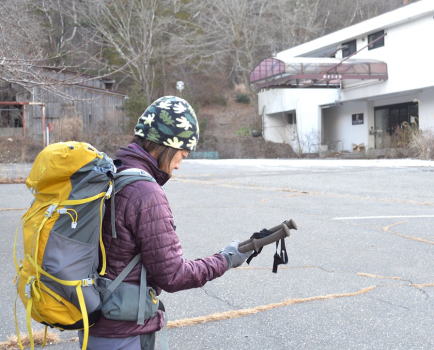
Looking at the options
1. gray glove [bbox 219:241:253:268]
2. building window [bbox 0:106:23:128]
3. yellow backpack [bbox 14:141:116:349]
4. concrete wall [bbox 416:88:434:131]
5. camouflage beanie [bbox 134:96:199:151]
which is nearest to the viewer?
yellow backpack [bbox 14:141:116:349]

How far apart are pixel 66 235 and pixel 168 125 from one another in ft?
2.02

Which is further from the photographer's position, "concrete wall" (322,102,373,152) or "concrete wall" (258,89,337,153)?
"concrete wall" (258,89,337,153)

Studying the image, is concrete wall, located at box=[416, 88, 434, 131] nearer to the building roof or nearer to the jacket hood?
the building roof

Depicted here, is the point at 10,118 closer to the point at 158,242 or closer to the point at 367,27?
the point at 367,27

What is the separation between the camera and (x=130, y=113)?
37.2 meters

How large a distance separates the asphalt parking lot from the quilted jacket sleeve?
5.74 ft

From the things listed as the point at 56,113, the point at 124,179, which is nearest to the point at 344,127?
the point at 56,113

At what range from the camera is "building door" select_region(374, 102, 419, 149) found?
98.4ft

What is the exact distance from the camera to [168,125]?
2.29 metres

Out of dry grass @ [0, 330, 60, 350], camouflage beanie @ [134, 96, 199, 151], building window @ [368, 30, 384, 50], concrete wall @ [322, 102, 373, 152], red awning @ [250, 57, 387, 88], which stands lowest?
dry grass @ [0, 330, 60, 350]

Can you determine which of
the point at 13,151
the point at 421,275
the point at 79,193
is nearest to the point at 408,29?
the point at 13,151

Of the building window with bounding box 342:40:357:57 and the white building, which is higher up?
the building window with bounding box 342:40:357:57

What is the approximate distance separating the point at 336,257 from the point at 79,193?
189 inches

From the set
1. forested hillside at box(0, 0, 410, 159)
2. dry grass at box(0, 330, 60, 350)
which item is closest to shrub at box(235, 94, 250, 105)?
forested hillside at box(0, 0, 410, 159)
